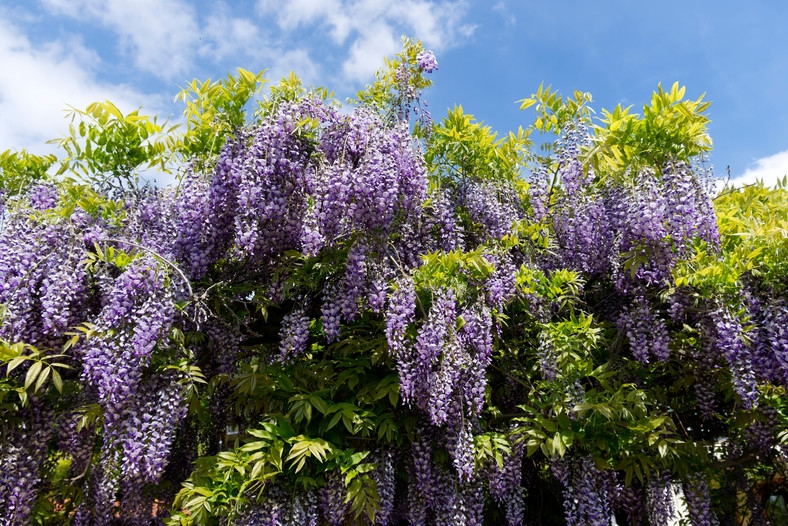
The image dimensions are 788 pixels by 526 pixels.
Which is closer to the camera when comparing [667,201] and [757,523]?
[667,201]

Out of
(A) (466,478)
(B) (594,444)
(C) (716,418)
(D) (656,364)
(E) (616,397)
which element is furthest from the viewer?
(C) (716,418)

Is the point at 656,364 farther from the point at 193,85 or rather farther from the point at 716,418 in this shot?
the point at 193,85

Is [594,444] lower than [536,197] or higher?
lower

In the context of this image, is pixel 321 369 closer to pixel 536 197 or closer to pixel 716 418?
pixel 536 197

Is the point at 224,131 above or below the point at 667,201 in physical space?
above

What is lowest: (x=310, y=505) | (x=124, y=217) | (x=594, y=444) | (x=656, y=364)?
(x=310, y=505)

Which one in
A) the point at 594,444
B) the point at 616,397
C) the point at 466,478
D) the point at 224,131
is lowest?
the point at 466,478

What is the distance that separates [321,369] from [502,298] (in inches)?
67.6

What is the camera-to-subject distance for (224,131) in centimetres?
466

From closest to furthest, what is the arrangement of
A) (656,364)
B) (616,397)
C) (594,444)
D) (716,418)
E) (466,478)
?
(616,397), (594,444), (466,478), (656,364), (716,418)

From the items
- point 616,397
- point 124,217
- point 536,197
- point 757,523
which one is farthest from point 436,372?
point 757,523

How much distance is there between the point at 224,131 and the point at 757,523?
23.3 ft

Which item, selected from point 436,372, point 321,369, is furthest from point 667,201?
point 321,369

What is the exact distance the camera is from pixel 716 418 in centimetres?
569
